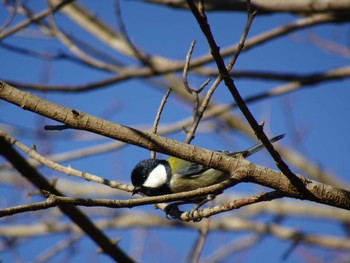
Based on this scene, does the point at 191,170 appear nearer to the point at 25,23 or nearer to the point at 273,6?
the point at 273,6

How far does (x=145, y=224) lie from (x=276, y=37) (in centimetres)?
→ 322

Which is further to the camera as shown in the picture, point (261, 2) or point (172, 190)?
point (261, 2)

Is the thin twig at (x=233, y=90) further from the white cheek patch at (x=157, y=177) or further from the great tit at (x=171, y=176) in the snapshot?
the white cheek patch at (x=157, y=177)

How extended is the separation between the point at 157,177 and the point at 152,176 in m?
0.09

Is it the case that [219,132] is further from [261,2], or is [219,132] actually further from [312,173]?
[261,2]

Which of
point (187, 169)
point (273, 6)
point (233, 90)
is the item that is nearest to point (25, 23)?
point (187, 169)

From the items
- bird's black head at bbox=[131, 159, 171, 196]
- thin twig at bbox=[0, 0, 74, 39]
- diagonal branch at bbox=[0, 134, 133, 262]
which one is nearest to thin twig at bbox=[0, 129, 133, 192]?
diagonal branch at bbox=[0, 134, 133, 262]

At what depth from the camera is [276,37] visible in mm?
3402

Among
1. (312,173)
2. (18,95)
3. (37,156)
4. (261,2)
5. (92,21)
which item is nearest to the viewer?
(18,95)

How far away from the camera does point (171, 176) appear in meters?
3.02

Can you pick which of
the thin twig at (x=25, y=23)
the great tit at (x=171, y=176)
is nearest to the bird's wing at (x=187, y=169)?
the great tit at (x=171, y=176)

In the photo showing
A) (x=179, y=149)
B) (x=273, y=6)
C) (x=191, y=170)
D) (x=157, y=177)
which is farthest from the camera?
(x=273, y=6)

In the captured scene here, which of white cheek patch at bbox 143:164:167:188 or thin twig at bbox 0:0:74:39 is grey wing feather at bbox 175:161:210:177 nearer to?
white cheek patch at bbox 143:164:167:188

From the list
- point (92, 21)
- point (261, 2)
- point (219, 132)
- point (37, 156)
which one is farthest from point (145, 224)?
point (37, 156)
